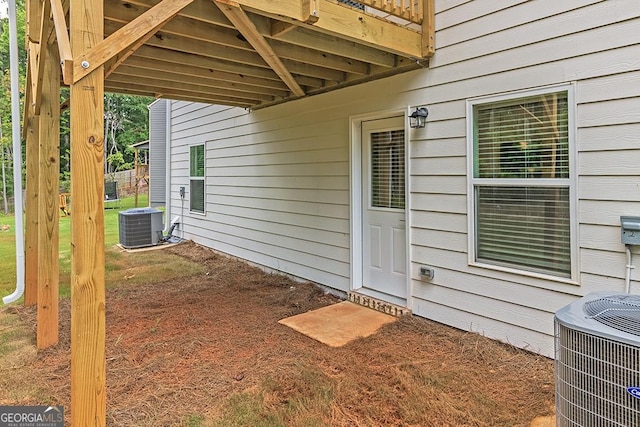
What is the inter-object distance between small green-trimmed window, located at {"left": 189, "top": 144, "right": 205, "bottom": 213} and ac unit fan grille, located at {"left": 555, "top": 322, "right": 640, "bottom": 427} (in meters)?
7.34

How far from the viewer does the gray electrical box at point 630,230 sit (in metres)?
2.53

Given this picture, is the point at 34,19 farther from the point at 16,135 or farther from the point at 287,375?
the point at 287,375

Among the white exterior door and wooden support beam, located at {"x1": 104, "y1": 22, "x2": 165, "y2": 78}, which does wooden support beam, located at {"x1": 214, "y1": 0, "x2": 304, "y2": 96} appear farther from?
the white exterior door

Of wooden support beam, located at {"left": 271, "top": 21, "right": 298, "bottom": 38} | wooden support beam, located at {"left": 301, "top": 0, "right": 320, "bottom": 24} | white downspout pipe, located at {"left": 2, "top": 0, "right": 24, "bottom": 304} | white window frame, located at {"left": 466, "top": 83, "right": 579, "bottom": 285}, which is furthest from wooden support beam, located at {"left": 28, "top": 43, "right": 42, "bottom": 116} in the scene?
white window frame, located at {"left": 466, "top": 83, "right": 579, "bottom": 285}

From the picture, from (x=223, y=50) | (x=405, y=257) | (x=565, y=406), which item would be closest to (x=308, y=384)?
(x=565, y=406)

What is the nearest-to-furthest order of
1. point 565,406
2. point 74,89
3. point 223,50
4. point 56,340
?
point 565,406
point 74,89
point 56,340
point 223,50

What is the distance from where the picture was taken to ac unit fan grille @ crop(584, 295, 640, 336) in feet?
4.51

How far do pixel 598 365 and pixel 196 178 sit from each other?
779 centimetres

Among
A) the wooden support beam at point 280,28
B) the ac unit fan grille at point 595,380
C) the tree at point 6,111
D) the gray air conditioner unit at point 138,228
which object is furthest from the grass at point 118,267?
the tree at point 6,111

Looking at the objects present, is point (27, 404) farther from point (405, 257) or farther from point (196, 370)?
point (405, 257)

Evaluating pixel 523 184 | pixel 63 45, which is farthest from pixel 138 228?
pixel 523 184

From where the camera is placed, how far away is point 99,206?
198cm

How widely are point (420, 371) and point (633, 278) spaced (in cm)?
152

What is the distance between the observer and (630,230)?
2557mm
